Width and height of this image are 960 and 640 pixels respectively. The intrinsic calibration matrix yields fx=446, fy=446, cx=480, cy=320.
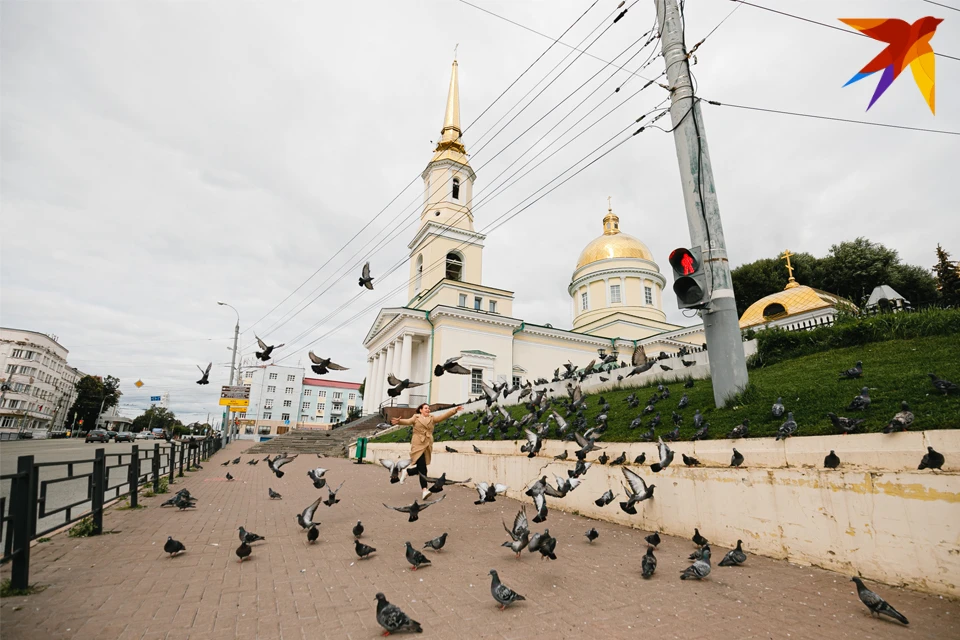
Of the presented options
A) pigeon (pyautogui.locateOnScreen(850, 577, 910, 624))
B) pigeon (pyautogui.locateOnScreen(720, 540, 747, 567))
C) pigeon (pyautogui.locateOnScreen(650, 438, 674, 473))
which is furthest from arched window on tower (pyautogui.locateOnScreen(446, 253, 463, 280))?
pigeon (pyautogui.locateOnScreen(850, 577, 910, 624))

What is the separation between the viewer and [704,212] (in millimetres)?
7840

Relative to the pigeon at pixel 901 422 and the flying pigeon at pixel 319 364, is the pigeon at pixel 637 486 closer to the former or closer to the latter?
the pigeon at pixel 901 422

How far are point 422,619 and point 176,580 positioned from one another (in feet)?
8.93

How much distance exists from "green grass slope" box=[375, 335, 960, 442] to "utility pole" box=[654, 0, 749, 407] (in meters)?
0.51

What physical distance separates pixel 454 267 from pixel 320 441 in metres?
18.5

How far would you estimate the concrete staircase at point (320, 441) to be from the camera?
26.1 m

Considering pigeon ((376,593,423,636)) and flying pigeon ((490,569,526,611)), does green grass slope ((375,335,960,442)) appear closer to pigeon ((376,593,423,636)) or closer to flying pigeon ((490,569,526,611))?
flying pigeon ((490,569,526,611))

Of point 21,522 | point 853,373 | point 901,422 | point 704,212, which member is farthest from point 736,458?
point 21,522

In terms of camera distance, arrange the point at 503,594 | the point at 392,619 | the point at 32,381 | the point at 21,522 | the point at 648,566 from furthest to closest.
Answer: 1. the point at 32,381
2. the point at 648,566
3. the point at 21,522
4. the point at 503,594
5. the point at 392,619

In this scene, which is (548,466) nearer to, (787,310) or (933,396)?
(933,396)

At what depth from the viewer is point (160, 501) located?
9383mm

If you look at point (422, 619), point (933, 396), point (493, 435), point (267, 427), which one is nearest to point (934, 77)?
point (933, 396)

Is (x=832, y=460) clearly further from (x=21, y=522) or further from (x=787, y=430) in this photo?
(x=21, y=522)

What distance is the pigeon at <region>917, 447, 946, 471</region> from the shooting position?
396cm
